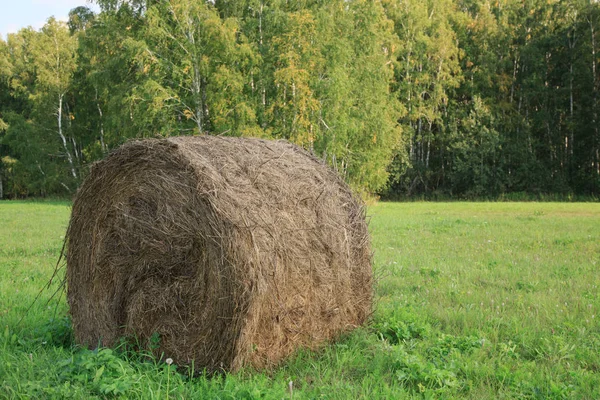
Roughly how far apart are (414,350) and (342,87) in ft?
77.7

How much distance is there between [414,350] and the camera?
5.21 metres

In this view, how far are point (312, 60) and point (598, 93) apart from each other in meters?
22.6

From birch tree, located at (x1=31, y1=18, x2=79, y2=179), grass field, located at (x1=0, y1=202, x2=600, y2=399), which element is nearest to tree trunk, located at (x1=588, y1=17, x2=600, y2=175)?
grass field, located at (x1=0, y1=202, x2=600, y2=399)

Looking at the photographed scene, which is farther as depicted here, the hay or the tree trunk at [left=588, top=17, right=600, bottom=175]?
the tree trunk at [left=588, top=17, right=600, bottom=175]

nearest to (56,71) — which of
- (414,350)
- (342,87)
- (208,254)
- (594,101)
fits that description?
(342,87)

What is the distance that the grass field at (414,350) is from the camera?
4.26 meters

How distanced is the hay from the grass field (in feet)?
1.00

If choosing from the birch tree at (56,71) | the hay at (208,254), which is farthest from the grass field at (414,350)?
the birch tree at (56,71)

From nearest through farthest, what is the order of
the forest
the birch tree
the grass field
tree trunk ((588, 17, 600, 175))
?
1. the grass field
2. the forest
3. tree trunk ((588, 17, 600, 175))
4. the birch tree

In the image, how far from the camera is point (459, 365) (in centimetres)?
482

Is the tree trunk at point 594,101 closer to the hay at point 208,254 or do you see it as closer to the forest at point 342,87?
the forest at point 342,87

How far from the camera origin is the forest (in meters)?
26.9

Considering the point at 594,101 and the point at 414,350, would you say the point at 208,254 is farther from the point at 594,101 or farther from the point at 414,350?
the point at 594,101

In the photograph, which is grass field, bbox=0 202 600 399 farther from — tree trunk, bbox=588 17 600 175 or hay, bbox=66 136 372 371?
tree trunk, bbox=588 17 600 175
